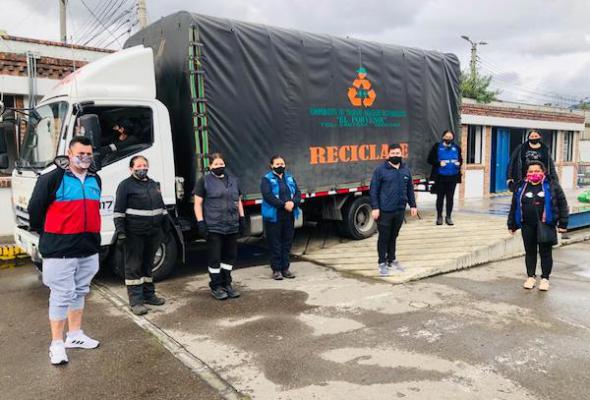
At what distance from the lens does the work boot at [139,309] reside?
5.52 meters

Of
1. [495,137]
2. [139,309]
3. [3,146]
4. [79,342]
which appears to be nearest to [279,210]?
[139,309]

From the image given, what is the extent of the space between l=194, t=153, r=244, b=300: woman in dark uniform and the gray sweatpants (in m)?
1.66

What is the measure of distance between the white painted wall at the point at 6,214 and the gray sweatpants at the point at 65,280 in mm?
6340

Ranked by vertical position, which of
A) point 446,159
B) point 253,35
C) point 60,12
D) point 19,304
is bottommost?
point 19,304

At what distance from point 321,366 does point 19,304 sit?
13.1ft

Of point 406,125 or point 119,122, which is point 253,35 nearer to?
point 119,122

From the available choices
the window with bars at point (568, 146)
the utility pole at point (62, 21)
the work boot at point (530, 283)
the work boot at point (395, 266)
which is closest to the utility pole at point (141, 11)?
the utility pole at point (62, 21)

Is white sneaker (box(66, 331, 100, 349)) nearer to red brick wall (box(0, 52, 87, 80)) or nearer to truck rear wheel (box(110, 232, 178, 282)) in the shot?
truck rear wheel (box(110, 232, 178, 282))

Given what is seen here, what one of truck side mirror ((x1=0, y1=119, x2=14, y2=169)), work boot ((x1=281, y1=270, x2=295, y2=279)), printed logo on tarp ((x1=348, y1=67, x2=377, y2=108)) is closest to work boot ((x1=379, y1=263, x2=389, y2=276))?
work boot ((x1=281, y1=270, x2=295, y2=279))

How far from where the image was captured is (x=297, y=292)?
6387mm

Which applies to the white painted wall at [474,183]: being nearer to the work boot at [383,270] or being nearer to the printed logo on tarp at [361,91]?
the printed logo on tarp at [361,91]

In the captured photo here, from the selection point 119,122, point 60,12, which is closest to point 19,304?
point 119,122

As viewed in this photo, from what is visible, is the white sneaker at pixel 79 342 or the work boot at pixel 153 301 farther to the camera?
the work boot at pixel 153 301

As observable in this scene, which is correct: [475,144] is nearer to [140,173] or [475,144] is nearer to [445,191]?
[445,191]
